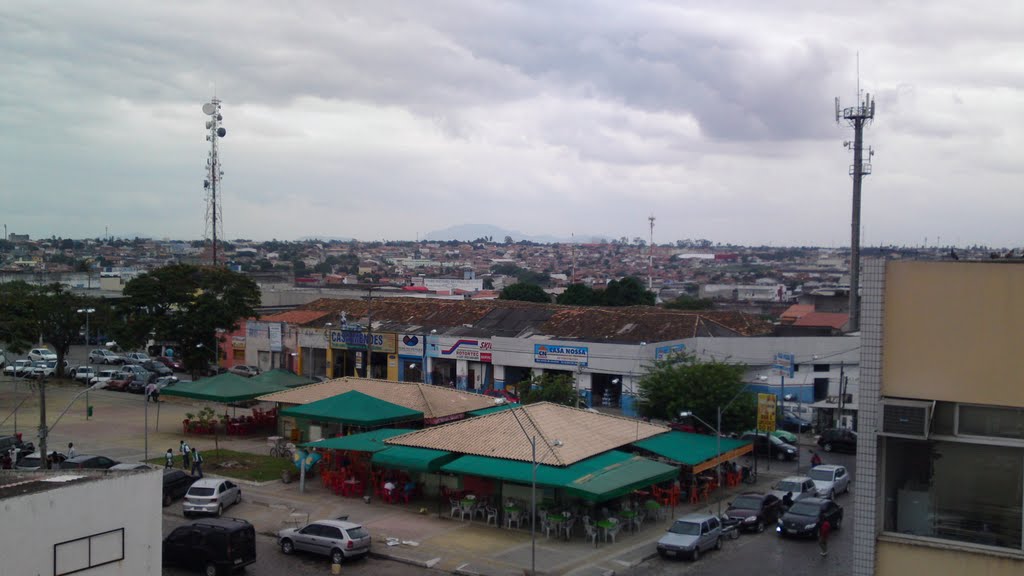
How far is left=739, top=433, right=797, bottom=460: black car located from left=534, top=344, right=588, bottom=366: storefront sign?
38.1 feet

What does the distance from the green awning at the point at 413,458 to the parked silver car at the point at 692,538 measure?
6629mm

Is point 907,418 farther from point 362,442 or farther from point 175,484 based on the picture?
point 175,484

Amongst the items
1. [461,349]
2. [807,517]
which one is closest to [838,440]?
[807,517]

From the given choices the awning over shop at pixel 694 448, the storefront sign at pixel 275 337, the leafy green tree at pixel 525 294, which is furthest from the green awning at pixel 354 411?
the leafy green tree at pixel 525 294

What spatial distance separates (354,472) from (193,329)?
83.9ft

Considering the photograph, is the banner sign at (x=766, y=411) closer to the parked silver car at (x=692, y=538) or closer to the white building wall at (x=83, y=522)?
the parked silver car at (x=692, y=538)

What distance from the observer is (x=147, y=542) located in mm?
13484

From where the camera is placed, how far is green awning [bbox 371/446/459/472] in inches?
955

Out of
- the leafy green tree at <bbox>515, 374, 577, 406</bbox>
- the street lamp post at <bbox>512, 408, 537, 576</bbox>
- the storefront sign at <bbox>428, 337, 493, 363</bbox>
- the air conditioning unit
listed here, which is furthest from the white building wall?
the storefront sign at <bbox>428, 337, 493, 363</bbox>

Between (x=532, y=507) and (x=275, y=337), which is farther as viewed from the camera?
(x=275, y=337)

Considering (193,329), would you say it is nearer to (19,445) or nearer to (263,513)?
(19,445)

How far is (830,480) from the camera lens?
2698 cm

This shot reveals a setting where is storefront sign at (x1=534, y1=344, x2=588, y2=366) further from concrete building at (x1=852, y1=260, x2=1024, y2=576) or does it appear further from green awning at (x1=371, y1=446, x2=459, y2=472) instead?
concrete building at (x1=852, y1=260, x2=1024, y2=576)

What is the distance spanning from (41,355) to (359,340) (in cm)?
2492
